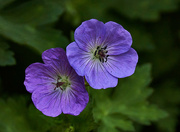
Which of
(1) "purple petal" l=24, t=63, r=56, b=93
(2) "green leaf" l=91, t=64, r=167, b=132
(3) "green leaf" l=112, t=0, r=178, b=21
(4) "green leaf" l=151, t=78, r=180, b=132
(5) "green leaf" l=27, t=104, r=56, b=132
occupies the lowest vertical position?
(4) "green leaf" l=151, t=78, r=180, b=132

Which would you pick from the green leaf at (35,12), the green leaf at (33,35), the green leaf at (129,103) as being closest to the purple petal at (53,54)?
the green leaf at (33,35)

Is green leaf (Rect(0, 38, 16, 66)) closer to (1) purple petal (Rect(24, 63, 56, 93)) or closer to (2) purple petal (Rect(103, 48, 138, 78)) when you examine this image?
(1) purple petal (Rect(24, 63, 56, 93))

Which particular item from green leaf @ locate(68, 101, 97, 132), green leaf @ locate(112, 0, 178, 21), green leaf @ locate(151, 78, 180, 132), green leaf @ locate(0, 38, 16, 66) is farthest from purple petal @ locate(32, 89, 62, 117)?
green leaf @ locate(112, 0, 178, 21)

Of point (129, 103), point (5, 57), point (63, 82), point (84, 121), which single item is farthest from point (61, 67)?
point (129, 103)

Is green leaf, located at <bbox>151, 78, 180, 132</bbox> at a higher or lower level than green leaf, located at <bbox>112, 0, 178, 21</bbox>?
lower

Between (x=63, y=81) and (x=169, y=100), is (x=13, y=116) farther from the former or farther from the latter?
(x=169, y=100)

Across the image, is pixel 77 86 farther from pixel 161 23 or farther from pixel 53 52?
pixel 161 23

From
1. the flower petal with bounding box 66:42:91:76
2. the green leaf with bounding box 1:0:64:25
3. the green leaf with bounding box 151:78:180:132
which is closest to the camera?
the flower petal with bounding box 66:42:91:76
